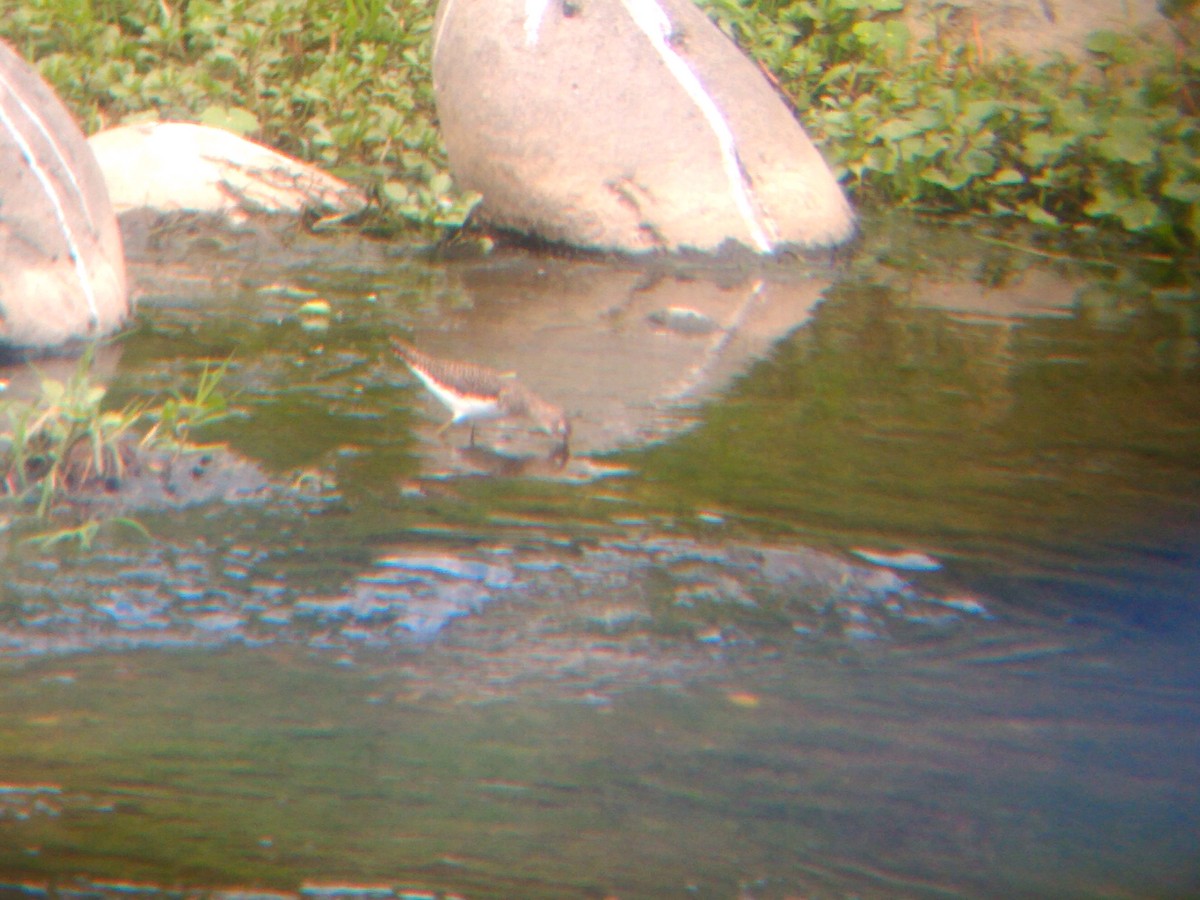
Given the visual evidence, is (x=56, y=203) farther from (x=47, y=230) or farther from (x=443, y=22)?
(x=443, y=22)

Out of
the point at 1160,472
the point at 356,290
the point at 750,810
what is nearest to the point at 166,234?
the point at 356,290

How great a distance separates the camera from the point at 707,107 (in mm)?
7410

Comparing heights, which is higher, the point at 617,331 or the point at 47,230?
the point at 617,331

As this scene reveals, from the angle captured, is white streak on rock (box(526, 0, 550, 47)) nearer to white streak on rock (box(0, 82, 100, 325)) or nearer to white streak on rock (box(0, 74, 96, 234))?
white streak on rock (box(0, 74, 96, 234))

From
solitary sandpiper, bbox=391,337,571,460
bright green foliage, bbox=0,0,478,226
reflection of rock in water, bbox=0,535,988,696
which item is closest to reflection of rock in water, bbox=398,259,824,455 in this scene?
solitary sandpiper, bbox=391,337,571,460

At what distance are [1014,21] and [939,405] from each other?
5598 millimetres

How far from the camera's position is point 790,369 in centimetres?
566

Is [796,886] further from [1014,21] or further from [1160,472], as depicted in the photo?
[1014,21]

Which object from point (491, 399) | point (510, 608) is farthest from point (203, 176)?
point (510, 608)

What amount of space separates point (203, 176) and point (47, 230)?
2187 mm

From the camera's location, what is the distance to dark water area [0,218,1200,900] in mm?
2574

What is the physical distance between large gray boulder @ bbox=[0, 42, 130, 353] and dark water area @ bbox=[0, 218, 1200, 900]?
0.98 feet

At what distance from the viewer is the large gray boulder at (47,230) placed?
5242 mm

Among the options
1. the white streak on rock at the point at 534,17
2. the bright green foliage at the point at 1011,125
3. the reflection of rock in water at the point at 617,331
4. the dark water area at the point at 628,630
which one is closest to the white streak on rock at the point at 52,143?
the dark water area at the point at 628,630
